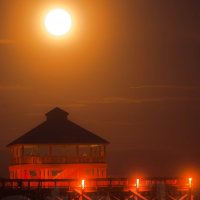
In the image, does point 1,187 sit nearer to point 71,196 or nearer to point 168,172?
point 71,196

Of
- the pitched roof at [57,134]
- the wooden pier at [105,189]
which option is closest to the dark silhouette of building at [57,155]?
the pitched roof at [57,134]

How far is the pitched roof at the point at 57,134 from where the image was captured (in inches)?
3681

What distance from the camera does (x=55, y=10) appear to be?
12900 cm

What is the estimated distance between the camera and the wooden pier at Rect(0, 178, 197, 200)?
76.3m

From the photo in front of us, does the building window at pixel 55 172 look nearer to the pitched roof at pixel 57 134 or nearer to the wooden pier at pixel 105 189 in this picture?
the pitched roof at pixel 57 134

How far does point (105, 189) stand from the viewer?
7800 centimetres

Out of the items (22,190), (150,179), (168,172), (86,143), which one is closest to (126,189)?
(150,179)

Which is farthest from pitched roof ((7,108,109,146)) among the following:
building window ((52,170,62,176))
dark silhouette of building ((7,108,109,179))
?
building window ((52,170,62,176))

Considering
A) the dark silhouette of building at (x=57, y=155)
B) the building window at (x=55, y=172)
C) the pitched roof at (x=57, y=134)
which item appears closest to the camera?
the dark silhouette of building at (x=57, y=155)

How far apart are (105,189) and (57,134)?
1693 cm

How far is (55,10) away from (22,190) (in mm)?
55837

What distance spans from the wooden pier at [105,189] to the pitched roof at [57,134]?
1214 cm

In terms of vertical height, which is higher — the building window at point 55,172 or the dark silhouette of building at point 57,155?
the dark silhouette of building at point 57,155

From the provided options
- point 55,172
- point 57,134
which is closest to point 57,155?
point 55,172
